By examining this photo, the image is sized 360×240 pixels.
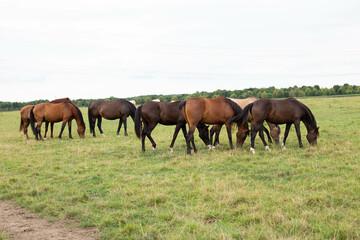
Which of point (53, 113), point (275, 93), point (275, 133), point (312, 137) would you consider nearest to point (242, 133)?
point (275, 133)

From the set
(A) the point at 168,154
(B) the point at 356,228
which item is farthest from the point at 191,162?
(B) the point at 356,228

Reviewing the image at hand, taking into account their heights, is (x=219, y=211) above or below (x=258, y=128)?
A: below

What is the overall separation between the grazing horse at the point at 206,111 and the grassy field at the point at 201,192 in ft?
3.76

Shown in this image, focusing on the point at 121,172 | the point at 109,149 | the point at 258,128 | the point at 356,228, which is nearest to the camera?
the point at 356,228

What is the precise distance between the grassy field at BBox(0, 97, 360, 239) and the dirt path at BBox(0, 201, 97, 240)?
7.9 inches

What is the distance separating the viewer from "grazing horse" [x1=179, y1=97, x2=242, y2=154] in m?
9.70

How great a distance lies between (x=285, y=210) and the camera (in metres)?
4.58

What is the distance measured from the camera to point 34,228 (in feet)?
14.8

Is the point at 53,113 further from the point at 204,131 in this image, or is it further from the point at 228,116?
the point at 228,116

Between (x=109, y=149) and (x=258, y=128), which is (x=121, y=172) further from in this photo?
(x=258, y=128)

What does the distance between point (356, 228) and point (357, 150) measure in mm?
5976

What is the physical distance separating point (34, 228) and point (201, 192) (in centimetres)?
292

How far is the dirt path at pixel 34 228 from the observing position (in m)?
4.23

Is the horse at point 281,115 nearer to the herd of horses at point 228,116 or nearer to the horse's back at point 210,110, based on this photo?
the herd of horses at point 228,116
